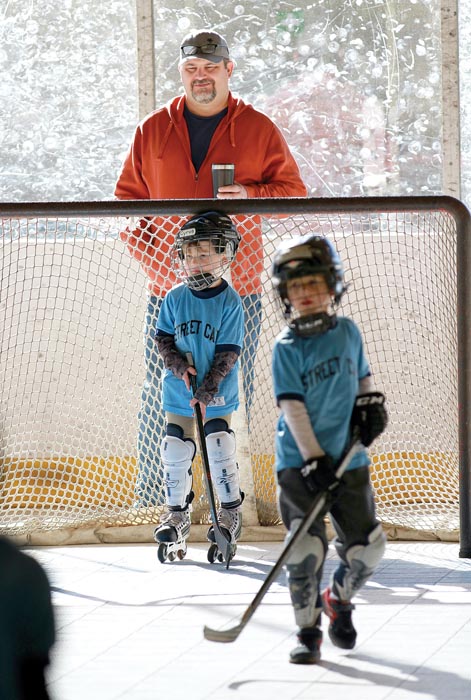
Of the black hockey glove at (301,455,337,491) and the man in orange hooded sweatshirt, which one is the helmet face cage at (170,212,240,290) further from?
the black hockey glove at (301,455,337,491)

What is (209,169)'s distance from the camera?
4730 millimetres

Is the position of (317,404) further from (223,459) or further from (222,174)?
(222,174)

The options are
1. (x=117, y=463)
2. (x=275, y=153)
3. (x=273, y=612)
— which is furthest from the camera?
(x=117, y=463)

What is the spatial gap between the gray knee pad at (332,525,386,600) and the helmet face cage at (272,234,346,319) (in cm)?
60

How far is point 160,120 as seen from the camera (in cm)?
484

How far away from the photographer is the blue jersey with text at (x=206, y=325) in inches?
164

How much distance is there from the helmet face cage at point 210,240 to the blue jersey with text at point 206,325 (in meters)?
0.08

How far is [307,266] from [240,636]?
1207 millimetres

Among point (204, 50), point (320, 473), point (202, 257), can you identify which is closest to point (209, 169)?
point (204, 50)

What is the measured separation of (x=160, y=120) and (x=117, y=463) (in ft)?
5.44

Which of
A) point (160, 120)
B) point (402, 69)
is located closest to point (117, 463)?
point (160, 120)

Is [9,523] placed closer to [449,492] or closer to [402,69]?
[449,492]

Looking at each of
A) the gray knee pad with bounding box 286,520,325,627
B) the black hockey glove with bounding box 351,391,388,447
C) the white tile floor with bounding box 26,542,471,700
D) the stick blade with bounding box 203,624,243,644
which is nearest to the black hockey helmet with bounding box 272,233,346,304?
the black hockey glove with bounding box 351,391,388,447

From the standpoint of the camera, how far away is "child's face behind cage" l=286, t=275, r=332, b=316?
2.88 meters
